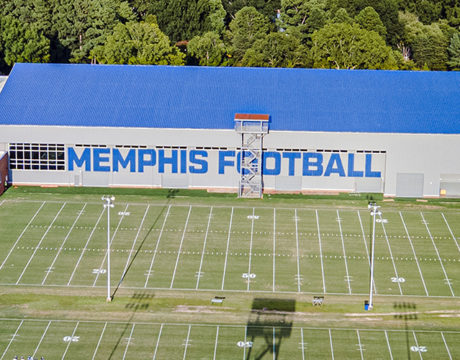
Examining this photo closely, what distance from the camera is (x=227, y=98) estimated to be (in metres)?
102

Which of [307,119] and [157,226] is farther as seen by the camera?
[307,119]

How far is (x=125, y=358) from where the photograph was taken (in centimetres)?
6919

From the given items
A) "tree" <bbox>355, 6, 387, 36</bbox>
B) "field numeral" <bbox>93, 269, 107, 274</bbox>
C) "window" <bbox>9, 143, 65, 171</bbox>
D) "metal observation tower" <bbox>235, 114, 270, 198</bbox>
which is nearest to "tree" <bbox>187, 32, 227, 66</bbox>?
"tree" <bbox>355, 6, 387, 36</bbox>

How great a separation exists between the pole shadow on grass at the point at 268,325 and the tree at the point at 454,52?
8376 cm

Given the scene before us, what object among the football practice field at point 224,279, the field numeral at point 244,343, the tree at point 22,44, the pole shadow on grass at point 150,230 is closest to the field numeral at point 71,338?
the football practice field at point 224,279

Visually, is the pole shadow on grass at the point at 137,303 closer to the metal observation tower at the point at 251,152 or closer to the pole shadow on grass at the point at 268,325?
the pole shadow on grass at the point at 268,325

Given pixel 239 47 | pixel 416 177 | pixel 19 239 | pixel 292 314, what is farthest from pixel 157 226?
pixel 239 47

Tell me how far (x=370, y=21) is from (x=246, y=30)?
801 inches

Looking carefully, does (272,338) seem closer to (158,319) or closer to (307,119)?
(158,319)

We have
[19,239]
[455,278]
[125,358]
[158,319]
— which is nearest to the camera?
[125,358]

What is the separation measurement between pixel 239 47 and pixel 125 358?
86022 millimetres

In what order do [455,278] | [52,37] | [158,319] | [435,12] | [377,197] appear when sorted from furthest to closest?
1. [435,12]
2. [52,37]
3. [377,197]
4. [455,278]
5. [158,319]

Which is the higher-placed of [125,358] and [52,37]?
[52,37]

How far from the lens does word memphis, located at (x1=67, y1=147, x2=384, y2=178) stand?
322 ft
